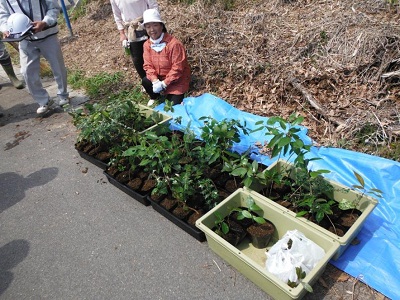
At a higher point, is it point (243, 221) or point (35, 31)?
point (35, 31)

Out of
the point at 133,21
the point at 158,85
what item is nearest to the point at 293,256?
the point at 158,85

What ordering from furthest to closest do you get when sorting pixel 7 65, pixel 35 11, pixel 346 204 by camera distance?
pixel 7 65 → pixel 35 11 → pixel 346 204

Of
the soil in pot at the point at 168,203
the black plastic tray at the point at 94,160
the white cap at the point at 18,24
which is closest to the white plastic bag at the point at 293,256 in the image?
the soil in pot at the point at 168,203

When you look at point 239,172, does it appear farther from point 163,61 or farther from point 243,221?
point 163,61

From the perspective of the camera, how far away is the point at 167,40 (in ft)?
11.3

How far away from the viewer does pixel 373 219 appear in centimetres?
207

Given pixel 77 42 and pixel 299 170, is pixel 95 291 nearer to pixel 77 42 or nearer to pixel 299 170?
pixel 299 170

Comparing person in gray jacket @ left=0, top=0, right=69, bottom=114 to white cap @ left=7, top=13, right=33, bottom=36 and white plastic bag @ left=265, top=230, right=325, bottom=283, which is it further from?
white plastic bag @ left=265, top=230, right=325, bottom=283

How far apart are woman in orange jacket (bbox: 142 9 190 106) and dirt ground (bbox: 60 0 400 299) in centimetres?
43

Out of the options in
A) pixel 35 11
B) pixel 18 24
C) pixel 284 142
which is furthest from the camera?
pixel 35 11

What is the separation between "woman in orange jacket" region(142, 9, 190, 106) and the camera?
334 centimetres

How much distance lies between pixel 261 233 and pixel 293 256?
349 millimetres

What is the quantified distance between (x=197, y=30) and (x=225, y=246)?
4068 millimetres

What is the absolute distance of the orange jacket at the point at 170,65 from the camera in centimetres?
344
